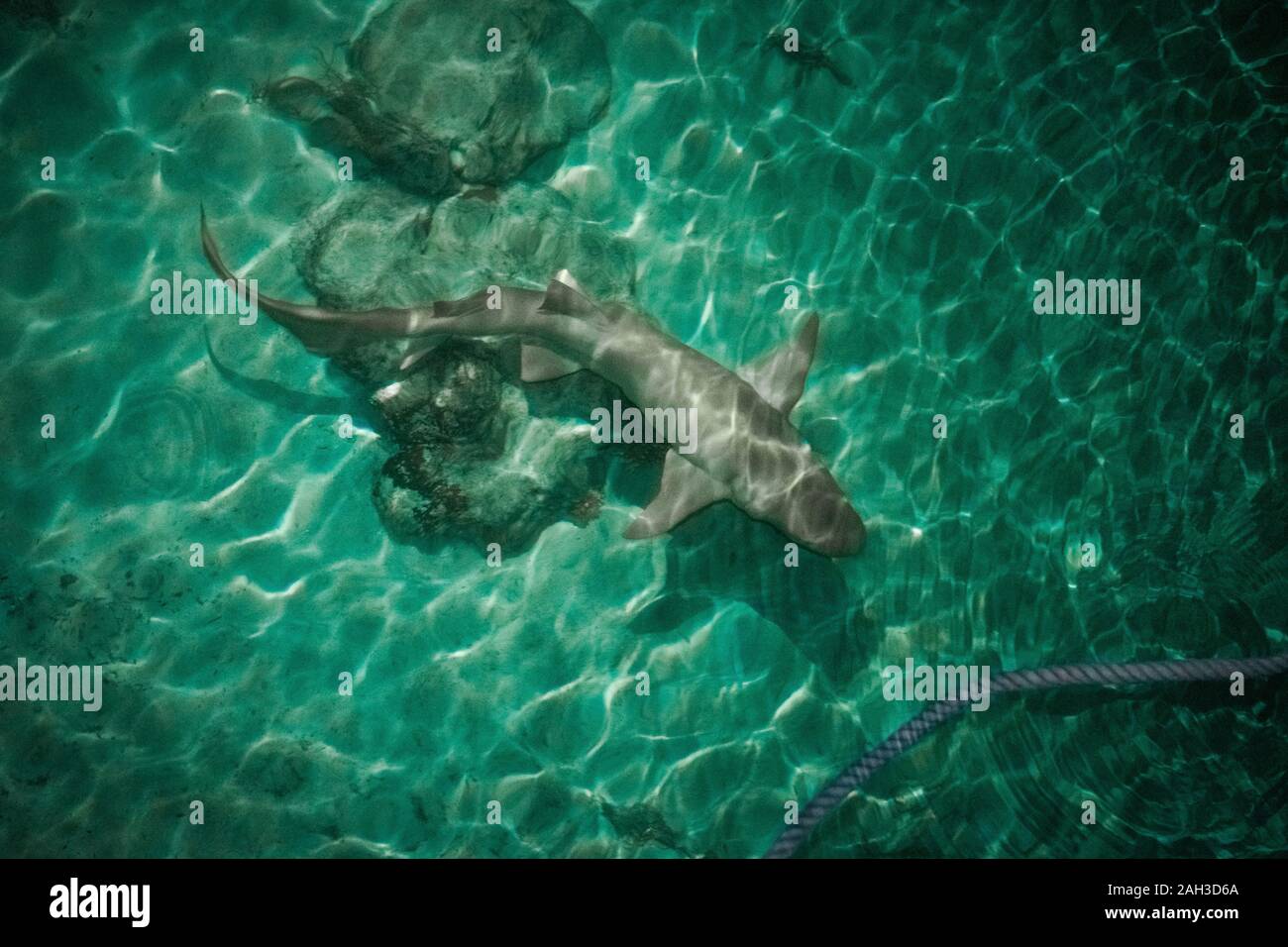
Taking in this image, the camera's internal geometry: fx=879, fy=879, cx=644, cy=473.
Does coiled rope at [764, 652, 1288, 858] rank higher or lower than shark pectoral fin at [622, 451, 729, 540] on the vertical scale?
lower

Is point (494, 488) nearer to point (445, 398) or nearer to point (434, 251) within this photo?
point (445, 398)

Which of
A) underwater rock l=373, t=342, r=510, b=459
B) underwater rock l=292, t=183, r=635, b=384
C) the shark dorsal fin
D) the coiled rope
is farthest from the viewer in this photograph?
underwater rock l=292, t=183, r=635, b=384

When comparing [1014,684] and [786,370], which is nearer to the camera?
[1014,684]

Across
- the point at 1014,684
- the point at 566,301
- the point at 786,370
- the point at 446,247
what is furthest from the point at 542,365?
the point at 1014,684

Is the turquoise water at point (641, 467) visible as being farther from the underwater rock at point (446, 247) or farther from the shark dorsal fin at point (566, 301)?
the shark dorsal fin at point (566, 301)

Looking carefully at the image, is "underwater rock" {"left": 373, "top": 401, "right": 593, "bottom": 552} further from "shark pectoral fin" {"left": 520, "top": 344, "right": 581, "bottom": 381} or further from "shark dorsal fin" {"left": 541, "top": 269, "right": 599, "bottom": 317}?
"shark dorsal fin" {"left": 541, "top": 269, "right": 599, "bottom": 317}

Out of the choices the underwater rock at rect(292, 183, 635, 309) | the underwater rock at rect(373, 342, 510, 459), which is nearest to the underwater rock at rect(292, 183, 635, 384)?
the underwater rock at rect(292, 183, 635, 309)

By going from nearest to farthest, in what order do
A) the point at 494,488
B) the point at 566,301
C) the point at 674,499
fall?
the point at 566,301, the point at 674,499, the point at 494,488
